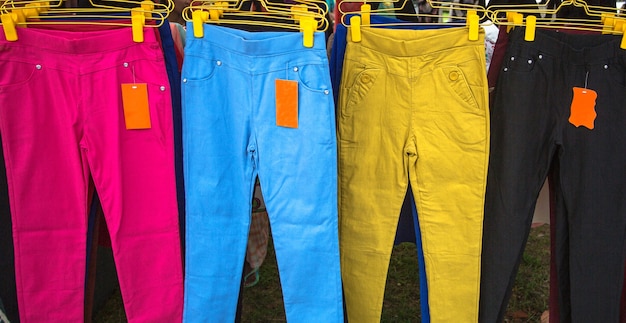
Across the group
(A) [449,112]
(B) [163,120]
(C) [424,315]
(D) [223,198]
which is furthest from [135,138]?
(C) [424,315]

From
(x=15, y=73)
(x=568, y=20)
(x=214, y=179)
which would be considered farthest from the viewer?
(x=568, y=20)

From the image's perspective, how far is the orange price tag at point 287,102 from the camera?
1720 mm

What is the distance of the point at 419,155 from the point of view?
186cm

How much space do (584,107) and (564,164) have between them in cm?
21

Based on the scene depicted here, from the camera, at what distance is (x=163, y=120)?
179cm

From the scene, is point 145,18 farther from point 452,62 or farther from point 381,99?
point 452,62

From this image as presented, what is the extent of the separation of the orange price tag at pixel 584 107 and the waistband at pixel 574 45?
0.11 m

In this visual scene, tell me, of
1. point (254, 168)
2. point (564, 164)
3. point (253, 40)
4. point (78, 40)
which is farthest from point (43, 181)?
point (564, 164)

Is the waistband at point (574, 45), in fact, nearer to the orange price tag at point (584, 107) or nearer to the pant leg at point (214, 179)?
the orange price tag at point (584, 107)

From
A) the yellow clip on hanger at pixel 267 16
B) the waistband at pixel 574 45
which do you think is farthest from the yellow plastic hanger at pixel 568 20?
the yellow clip on hanger at pixel 267 16

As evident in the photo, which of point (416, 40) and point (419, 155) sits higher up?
point (416, 40)

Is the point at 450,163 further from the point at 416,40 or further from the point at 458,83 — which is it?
the point at 416,40

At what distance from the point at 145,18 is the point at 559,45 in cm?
144

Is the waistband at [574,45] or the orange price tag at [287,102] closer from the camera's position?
the orange price tag at [287,102]
